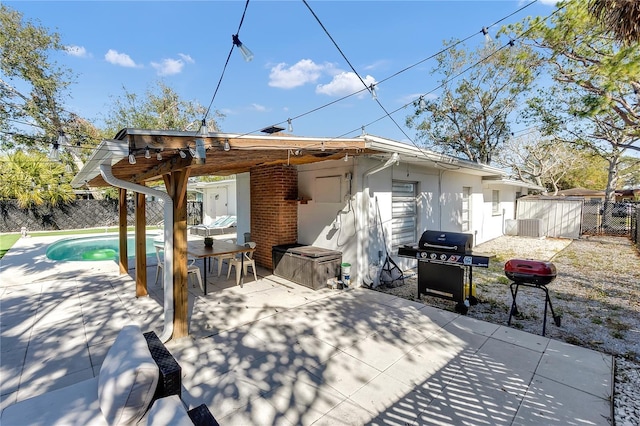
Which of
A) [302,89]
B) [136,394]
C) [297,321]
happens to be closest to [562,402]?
[297,321]

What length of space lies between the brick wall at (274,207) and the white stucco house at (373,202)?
23 cm

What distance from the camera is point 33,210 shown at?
16.6 m

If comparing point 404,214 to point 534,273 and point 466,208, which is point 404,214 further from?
point 466,208

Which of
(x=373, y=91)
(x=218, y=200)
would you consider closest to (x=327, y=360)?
(x=373, y=91)

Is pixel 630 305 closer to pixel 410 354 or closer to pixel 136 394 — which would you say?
pixel 410 354

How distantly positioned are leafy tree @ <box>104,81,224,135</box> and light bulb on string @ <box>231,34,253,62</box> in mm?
21410

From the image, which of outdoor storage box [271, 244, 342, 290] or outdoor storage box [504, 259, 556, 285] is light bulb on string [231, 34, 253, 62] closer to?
outdoor storage box [271, 244, 342, 290]

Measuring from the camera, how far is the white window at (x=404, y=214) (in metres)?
7.54

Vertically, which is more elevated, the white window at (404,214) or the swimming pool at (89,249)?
the white window at (404,214)

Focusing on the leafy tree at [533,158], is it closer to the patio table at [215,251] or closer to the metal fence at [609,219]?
the metal fence at [609,219]

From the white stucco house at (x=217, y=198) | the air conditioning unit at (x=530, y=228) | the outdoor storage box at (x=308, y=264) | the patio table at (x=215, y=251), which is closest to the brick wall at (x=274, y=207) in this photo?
the outdoor storage box at (x=308, y=264)

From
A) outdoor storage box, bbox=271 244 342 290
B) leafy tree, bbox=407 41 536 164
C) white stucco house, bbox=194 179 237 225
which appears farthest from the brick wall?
leafy tree, bbox=407 41 536 164

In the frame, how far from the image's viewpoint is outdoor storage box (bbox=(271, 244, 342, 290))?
6270mm

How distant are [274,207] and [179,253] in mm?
3639
